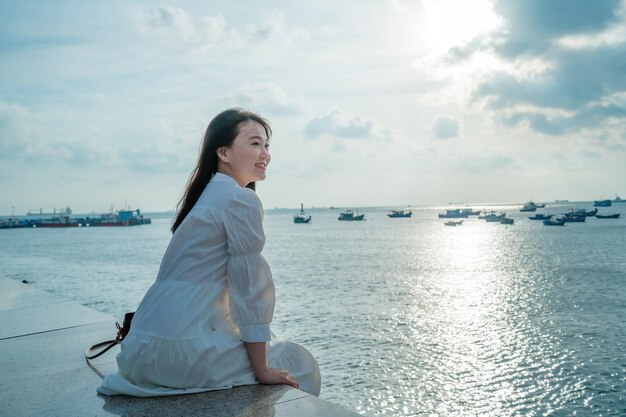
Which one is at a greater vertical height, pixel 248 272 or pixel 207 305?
pixel 248 272

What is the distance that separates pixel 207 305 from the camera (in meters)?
2.52

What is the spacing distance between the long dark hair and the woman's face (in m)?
0.03

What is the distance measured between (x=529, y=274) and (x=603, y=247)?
21.2 metres

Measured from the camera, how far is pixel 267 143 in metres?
2.84

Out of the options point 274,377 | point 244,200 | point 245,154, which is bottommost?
point 274,377

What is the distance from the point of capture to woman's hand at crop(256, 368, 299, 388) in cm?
262

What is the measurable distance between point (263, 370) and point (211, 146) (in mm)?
1275

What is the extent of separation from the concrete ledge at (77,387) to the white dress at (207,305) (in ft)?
0.40

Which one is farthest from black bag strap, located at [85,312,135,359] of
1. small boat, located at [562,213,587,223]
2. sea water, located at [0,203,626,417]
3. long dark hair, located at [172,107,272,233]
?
small boat, located at [562,213,587,223]

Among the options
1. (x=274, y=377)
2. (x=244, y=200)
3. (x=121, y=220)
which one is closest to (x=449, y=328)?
(x=274, y=377)

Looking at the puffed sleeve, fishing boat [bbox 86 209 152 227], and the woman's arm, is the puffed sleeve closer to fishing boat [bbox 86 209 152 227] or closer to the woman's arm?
the woman's arm

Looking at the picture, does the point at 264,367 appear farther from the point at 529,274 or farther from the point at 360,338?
the point at 529,274

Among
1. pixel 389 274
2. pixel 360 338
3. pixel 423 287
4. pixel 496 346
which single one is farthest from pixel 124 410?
pixel 389 274

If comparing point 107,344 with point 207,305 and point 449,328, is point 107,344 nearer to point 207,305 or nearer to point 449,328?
point 207,305
